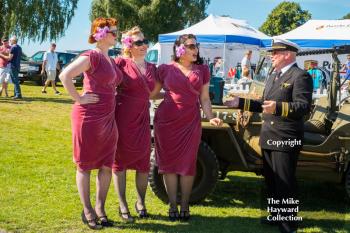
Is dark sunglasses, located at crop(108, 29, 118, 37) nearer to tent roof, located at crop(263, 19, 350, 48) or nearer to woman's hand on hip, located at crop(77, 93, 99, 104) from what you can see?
woman's hand on hip, located at crop(77, 93, 99, 104)

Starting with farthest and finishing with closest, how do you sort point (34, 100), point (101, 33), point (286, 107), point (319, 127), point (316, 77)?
point (34, 100)
point (316, 77)
point (319, 127)
point (101, 33)
point (286, 107)

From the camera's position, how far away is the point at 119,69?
4.54 meters

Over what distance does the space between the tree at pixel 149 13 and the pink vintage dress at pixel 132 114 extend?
38478 mm

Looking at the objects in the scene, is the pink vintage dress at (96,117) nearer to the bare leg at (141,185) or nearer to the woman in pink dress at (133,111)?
the woman in pink dress at (133,111)

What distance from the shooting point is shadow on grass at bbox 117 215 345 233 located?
461cm

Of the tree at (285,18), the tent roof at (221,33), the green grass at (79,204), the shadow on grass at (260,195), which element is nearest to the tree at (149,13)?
the tent roof at (221,33)

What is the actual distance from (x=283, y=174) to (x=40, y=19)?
23.2 meters

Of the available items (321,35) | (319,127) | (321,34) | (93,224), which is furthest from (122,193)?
(321,34)

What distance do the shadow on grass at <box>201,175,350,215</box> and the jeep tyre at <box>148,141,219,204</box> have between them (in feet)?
0.86

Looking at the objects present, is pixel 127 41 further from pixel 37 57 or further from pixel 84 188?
pixel 37 57

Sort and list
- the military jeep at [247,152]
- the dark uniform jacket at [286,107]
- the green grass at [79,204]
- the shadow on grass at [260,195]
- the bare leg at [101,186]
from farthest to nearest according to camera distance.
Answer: the shadow on grass at [260,195] < the military jeep at [247,152] < the green grass at [79,204] < the bare leg at [101,186] < the dark uniform jacket at [286,107]

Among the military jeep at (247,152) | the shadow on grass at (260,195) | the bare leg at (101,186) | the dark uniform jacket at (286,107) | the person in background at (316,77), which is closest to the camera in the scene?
the dark uniform jacket at (286,107)

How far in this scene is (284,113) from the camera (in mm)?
4082

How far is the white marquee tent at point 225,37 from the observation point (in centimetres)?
1919
